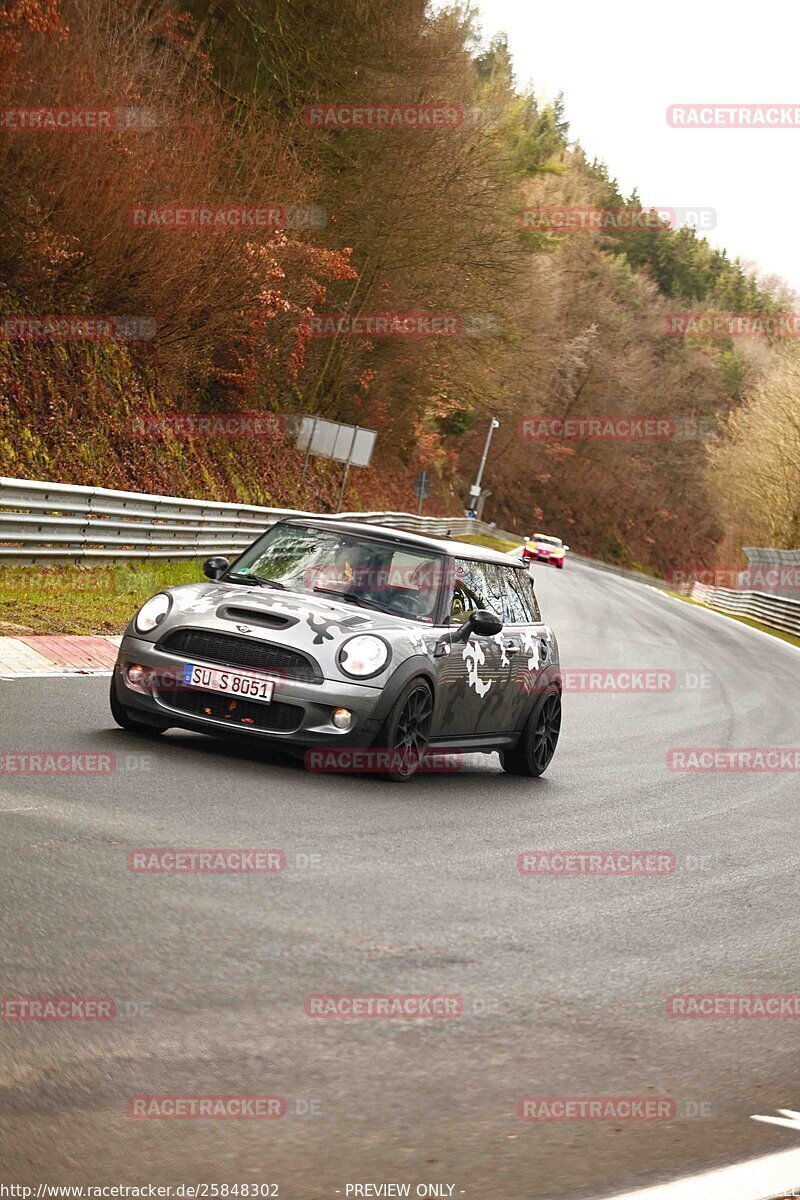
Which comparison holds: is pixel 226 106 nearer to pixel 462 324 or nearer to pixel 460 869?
pixel 462 324

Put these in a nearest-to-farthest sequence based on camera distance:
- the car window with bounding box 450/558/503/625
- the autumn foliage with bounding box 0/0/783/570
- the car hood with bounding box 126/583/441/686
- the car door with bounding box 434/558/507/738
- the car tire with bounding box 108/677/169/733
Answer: the car hood with bounding box 126/583/441/686
the car tire with bounding box 108/677/169/733
the car door with bounding box 434/558/507/738
the car window with bounding box 450/558/503/625
the autumn foliage with bounding box 0/0/783/570

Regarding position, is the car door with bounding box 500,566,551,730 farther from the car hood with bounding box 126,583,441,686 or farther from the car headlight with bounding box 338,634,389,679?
the car headlight with bounding box 338,634,389,679

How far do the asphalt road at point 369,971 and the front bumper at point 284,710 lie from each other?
0.85ft

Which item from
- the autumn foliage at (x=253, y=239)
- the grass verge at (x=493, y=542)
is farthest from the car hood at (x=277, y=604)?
the grass verge at (x=493, y=542)

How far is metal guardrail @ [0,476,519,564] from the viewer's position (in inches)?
641

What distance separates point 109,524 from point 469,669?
30.9 ft

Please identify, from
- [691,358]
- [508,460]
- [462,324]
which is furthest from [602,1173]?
[691,358]

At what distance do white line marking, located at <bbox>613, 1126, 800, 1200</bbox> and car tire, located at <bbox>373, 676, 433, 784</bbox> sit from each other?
5.20 metres

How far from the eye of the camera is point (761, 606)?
5231cm

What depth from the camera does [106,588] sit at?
1825cm

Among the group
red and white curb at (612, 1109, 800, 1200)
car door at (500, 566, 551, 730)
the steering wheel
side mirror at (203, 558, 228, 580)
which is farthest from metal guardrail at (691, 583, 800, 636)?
red and white curb at (612, 1109, 800, 1200)

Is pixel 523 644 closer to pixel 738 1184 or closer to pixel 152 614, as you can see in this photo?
pixel 152 614

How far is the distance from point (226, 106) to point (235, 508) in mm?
11542

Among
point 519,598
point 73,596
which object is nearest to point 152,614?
point 519,598
